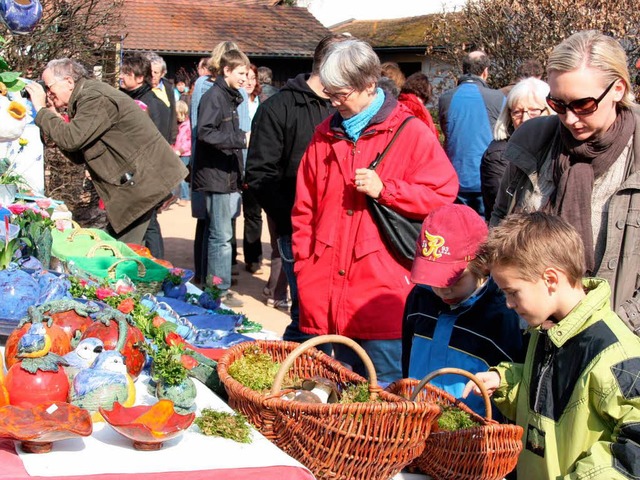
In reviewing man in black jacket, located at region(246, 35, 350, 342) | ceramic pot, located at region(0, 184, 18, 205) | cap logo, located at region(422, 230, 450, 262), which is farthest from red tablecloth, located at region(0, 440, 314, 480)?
man in black jacket, located at region(246, 35, 350, 342)

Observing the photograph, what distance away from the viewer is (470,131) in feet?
22.0

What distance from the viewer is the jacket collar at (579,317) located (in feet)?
7.30

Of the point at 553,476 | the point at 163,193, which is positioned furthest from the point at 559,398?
the point at 163,193

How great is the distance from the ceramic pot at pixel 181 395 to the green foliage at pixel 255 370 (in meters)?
0.22

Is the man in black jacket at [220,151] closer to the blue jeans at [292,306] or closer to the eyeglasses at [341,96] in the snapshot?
the blue jeans at [292,306]

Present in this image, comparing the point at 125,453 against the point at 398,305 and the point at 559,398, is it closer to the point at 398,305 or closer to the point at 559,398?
the point at 559,398

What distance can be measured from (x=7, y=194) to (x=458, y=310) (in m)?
2.21

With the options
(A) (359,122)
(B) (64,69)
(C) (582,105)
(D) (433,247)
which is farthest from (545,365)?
(B) (64,69)

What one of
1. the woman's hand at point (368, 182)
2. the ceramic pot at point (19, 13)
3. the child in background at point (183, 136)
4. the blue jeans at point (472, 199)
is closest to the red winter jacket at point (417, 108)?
the blue jeans at point (472, 199)

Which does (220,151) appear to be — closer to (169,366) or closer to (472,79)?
(472,79)

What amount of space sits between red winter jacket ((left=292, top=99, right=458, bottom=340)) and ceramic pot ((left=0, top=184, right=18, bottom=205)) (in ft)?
4.47

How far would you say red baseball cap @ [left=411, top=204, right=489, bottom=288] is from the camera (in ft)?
9.05

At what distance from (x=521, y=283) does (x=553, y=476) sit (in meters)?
0.52

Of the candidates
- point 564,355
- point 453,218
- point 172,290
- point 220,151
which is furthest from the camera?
point 220,151
